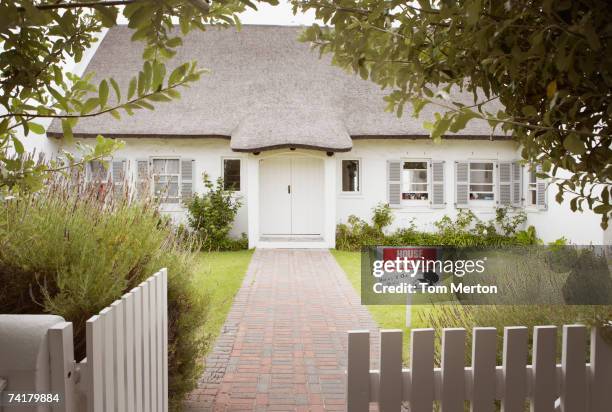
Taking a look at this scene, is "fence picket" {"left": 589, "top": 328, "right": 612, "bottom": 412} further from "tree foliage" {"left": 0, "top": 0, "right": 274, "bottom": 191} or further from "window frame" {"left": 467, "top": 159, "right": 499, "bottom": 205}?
"window frame" {"left": 467, "top": 159, "right": 499, "bottom": 205}

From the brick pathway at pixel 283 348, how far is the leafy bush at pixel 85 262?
712mm

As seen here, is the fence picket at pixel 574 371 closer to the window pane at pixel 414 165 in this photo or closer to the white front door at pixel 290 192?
the white front door at pixel 290 192

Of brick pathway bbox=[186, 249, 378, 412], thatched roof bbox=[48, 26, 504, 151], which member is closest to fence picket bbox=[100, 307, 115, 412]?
brick pathway bbox=[186, 249, 378, 412]

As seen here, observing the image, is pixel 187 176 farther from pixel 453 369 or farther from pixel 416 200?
pixel 453 369

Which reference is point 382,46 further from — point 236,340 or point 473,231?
point 473,231

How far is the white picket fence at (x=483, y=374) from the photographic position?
2209 mm

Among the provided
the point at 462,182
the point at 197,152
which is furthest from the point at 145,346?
the point at 462,182

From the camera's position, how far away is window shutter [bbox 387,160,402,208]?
16.8m

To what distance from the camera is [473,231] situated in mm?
16578

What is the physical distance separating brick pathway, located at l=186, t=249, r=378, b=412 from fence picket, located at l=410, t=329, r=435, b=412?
204 centimetres

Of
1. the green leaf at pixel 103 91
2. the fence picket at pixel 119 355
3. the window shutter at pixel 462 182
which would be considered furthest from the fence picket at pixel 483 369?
the window shutter at pixel 462 182

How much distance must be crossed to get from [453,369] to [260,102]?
51.6 ft

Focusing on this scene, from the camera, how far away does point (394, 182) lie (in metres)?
16.8

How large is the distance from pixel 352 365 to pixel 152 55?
145 centimetres
